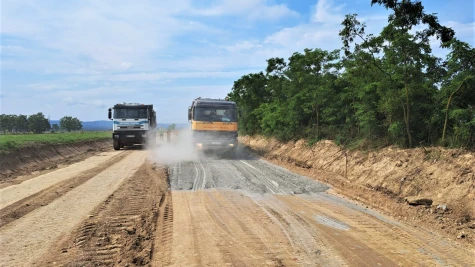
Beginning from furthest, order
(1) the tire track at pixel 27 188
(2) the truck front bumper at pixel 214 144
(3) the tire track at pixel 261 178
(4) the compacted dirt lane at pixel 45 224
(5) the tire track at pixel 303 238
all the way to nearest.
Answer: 1. (2) the truck front bumper at pixel 214 144
2. (3) the tire track at pixel 261 178
3. (1) the tire track at pixel 27 188
4. (4) the compacted dirt lane at pixel 45 224
5. (5) the tire track at pixel 303 238

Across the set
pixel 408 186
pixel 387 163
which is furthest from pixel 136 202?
pixel 387 163

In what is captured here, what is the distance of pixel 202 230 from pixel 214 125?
41.8ft

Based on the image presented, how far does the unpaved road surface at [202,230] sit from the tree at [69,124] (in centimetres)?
9915

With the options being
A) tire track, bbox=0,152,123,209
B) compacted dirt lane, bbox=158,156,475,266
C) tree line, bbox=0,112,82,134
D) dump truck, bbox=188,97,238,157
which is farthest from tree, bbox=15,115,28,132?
compacted dirt lane, bbox=158,156,475,266

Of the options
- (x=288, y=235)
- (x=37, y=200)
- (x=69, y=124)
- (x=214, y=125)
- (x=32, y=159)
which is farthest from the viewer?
(x=69, y=124)

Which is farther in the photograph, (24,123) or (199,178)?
(24,123)

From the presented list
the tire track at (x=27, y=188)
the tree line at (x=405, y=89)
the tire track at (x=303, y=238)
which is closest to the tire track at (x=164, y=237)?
the tire track at (x=303, y=238)

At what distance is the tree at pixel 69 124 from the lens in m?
97.9

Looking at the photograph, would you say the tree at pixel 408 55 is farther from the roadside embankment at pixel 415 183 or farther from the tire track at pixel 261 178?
the tire track at pixel 261 178

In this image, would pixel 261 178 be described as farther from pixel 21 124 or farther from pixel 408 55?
pixel 21 124

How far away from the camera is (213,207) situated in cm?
732

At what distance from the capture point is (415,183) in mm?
8312

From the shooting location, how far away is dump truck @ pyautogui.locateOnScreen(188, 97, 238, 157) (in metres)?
18.0

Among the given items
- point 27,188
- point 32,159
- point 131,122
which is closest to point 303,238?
point 27,188
